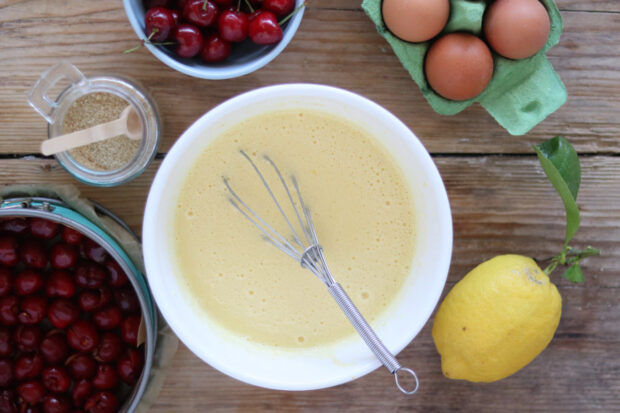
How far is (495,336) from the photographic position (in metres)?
0.75

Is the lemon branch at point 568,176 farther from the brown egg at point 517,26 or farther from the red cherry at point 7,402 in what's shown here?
the red cherry at point 7,402

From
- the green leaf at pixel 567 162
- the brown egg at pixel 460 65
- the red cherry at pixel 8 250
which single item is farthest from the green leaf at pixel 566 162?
the red cherry at pixel 8 250

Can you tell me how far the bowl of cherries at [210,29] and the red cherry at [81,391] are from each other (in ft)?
1.53

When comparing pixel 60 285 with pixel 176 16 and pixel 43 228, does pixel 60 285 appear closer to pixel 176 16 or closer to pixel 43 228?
pixel 43 228

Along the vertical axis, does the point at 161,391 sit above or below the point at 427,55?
below

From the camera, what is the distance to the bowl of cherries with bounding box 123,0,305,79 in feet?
2.37

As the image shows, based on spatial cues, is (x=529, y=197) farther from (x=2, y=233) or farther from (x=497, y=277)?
(x=2, y=233)

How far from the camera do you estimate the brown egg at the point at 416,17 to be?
71 centimetres

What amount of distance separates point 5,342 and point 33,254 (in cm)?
14

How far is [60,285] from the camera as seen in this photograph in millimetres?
793

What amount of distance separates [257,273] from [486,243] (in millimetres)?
366

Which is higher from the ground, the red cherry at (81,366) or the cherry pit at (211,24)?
the cherry pit at (211,24)

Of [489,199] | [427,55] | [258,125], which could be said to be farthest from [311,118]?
[489,199]

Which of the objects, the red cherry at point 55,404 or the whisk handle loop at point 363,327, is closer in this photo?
the whisk handle loop at point 363,327
